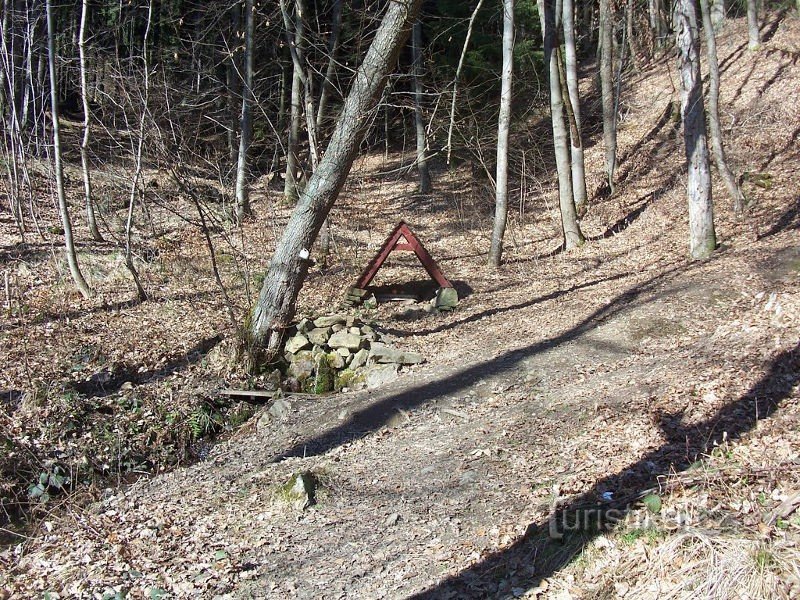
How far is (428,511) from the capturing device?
560 centimetres

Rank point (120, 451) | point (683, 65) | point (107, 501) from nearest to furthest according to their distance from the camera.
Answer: point (107, 501) < point (120, 451) < point (683, 65)

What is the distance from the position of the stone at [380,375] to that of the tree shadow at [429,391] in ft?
2.26

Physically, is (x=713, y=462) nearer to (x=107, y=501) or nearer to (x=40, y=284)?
(x=107, y=501)

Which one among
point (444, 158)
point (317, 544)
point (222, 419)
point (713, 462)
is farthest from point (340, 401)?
point (444, 158)

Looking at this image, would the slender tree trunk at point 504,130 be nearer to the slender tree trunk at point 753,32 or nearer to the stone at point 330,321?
the stone at point 330,321

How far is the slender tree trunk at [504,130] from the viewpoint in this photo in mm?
12648

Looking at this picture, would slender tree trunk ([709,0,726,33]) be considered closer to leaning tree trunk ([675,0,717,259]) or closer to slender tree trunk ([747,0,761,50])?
slender tree trunk ([747,0,761,50])

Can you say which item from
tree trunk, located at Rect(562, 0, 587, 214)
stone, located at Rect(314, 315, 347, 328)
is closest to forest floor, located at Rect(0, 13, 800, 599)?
stone, located at Rect(314, 315, 347, 328)

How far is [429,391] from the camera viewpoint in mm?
8250

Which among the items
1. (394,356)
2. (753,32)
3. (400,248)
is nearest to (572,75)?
(400,248)

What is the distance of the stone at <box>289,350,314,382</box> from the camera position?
9.63m

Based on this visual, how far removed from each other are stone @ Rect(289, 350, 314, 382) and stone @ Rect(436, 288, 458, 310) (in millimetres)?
2848

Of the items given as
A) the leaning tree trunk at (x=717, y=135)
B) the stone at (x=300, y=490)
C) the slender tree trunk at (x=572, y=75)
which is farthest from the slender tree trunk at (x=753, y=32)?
the stone at (x=300, y=490)

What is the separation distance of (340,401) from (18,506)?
3.75 meters
